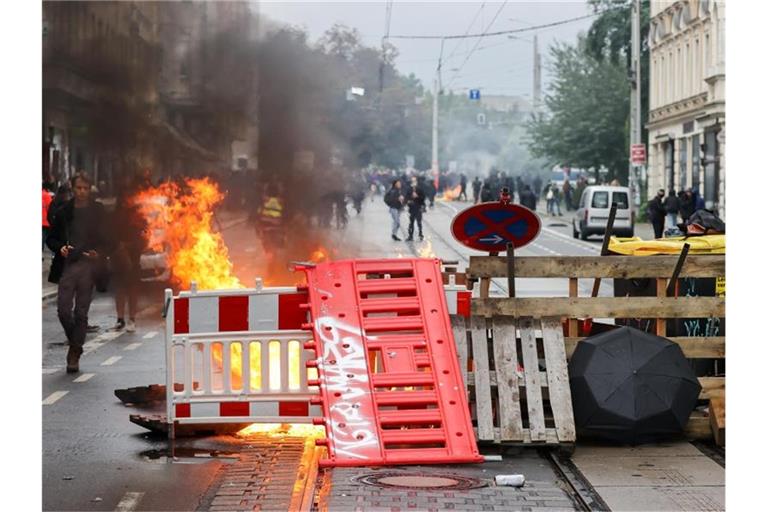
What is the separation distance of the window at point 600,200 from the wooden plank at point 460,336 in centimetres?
3430

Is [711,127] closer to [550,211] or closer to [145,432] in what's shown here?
[550,211]

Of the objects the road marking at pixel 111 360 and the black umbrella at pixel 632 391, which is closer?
the black umbrella at pixel 632 391

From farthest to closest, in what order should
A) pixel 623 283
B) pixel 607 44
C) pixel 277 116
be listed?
1. pixel 607 44
2. pixel 277 116
3. pixel 623 283

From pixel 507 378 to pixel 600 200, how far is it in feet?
114

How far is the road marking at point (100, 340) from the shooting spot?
51.8 ft

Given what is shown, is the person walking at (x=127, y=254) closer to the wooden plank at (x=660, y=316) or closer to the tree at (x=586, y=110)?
the wooden plank at (x=660, y=316)

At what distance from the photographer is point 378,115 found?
37000 millimetres

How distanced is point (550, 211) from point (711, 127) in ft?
58.5

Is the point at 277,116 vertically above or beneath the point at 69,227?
above

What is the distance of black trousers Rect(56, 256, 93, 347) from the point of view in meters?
13.7

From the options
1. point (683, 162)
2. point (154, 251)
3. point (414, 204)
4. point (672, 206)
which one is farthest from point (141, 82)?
point (683, 162)

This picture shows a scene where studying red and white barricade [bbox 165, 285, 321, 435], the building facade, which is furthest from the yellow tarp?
the building facade

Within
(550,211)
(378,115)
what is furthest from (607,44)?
(378,115)

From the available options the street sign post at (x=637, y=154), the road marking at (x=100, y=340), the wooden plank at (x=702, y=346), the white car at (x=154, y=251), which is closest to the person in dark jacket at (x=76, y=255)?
the road marking at (x=100, y=340)
